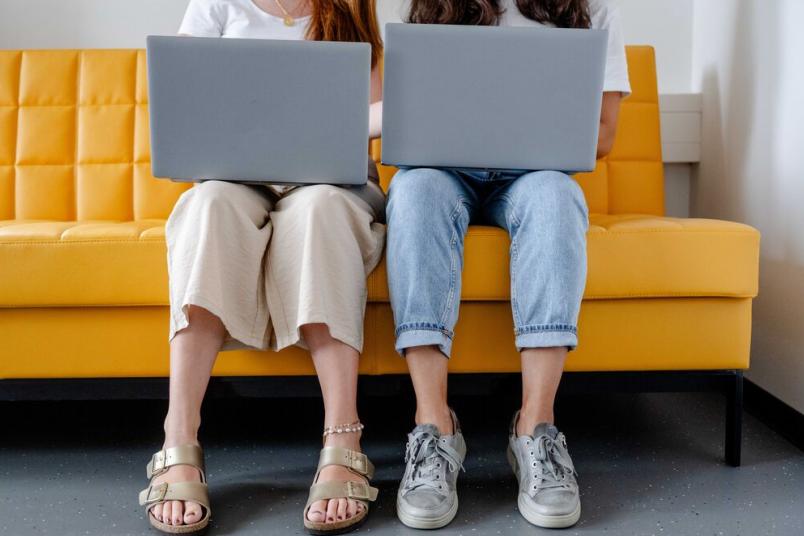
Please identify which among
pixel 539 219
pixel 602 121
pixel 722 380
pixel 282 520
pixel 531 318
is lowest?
pixel 282 520

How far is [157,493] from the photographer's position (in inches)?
39.5

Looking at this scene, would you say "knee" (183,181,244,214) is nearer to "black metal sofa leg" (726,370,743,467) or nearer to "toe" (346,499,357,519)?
"toe" (346,499,357,519)

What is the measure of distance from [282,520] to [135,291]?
0.42 metres

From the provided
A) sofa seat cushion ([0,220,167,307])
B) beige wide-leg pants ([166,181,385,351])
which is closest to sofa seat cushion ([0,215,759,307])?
sofa seat cushion ([0,220,167,307])

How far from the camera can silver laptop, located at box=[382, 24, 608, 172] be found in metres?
1.06

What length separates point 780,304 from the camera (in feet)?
4.66

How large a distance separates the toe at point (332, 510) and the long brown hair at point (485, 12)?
0.82 m

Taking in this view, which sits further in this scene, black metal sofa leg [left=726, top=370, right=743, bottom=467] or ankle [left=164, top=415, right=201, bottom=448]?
black metal sofa leg [left=726, top=370, right=743, bottom=467]

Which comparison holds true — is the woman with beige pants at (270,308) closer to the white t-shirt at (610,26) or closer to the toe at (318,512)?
the toe at (318,512)

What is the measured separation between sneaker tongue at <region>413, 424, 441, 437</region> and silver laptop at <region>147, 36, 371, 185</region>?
1.26 ft

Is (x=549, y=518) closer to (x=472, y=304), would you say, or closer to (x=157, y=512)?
(x=472, y=304)

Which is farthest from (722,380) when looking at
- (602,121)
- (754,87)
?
(754,87)

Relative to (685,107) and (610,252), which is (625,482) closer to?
(610,252)

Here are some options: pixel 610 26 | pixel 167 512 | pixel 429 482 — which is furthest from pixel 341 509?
pixel 610 26
